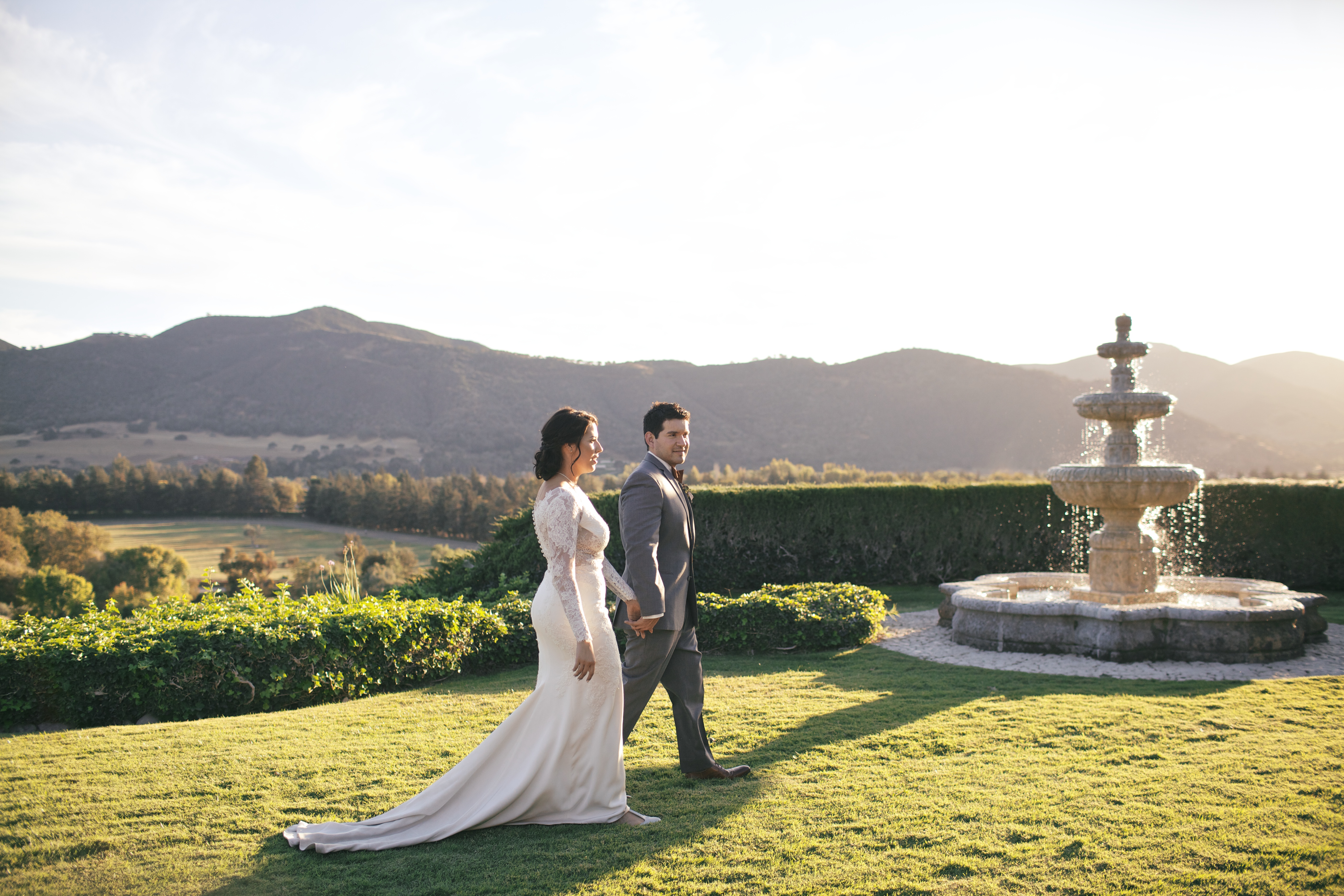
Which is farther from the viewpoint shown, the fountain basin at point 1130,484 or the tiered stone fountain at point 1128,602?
the fountain basin at point 1130,484

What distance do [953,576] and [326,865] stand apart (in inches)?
485

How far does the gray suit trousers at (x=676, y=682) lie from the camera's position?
160 inches

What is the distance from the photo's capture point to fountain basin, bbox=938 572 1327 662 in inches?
291

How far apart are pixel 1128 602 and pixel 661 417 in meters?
6.62

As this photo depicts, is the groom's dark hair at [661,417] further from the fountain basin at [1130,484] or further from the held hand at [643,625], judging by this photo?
the fountain basin at [1130,484]

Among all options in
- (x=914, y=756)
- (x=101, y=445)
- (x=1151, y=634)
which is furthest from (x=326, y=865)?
(x=101, y=445)

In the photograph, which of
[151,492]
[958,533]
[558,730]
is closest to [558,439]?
[558,730]

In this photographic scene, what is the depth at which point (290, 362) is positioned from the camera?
62.9 meters

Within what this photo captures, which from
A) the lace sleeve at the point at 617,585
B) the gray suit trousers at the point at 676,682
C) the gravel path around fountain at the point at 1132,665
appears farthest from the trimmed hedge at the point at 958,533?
the lace sleeve at the point at 617,585

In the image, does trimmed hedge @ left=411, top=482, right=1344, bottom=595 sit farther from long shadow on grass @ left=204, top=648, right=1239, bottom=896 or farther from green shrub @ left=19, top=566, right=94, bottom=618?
long shadow on grass @ left=204, top=648, right=1239, bottom=896

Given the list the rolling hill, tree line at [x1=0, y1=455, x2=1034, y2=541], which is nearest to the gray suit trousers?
tree line at [x1=0, y1=455, x2=1034, y2=541]

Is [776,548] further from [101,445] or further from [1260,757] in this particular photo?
[101,445]

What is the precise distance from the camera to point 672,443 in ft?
13.9

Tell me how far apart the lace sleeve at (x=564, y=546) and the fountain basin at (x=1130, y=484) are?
649 centimetres
